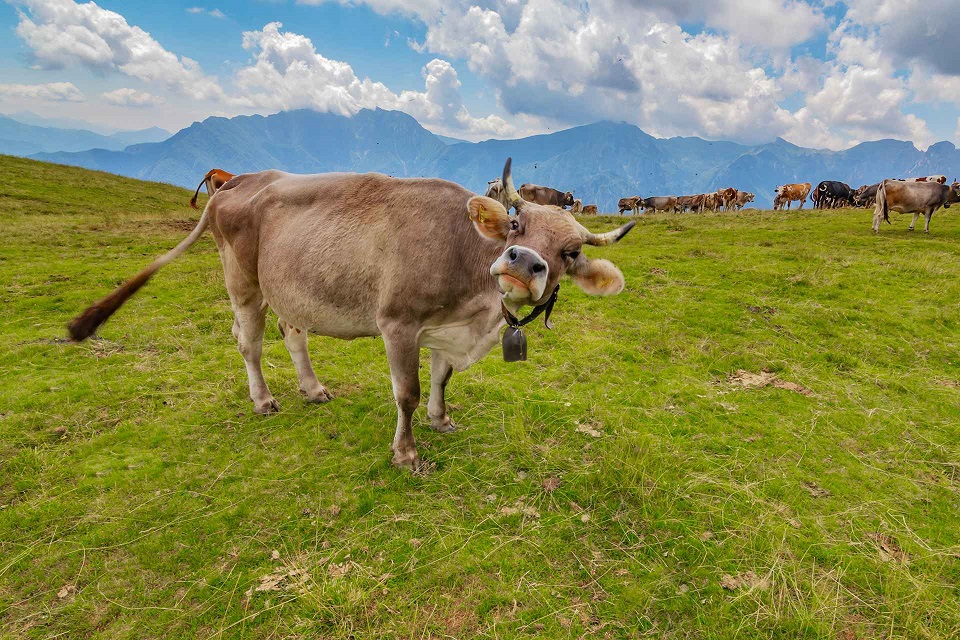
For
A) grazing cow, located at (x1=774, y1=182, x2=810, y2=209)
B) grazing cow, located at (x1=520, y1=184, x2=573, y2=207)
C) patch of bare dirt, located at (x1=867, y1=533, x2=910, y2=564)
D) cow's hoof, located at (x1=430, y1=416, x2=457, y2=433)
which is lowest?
patch of bare dirt, located at (x1=867, y1=533, x2=910, y2=564)

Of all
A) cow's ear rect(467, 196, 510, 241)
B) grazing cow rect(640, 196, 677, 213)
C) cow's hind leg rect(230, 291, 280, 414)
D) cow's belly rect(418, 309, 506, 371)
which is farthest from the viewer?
grazing cow rect(640, 196, 677, 213)

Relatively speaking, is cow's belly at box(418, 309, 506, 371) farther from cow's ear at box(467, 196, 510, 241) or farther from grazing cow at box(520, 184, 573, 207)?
grazing cow at box(520, 184, 573, 207)

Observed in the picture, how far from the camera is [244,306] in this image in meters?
5.32

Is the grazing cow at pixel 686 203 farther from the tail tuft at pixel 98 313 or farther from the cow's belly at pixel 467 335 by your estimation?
the tail tuft at pixel 98 313

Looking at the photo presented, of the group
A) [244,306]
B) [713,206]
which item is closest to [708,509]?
[244,306]

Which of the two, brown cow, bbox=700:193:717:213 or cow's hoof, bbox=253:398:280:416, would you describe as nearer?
cow's hoof, bbox=253:398:280:416

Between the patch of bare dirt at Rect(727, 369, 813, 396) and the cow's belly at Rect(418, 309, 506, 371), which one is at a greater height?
the cow's belly at Rect(418, 309, 506, 371)

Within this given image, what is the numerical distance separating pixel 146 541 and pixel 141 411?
243 cm

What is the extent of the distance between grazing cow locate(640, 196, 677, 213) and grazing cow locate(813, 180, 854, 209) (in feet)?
35.2

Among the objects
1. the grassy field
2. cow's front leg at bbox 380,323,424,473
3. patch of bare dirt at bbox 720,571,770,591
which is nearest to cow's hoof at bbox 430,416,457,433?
the grassy field

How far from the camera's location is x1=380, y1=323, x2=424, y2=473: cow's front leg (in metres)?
4.14

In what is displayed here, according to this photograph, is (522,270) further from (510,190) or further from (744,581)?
(744,581)

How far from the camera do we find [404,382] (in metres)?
4.27

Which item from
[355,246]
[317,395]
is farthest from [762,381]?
[317,395]
